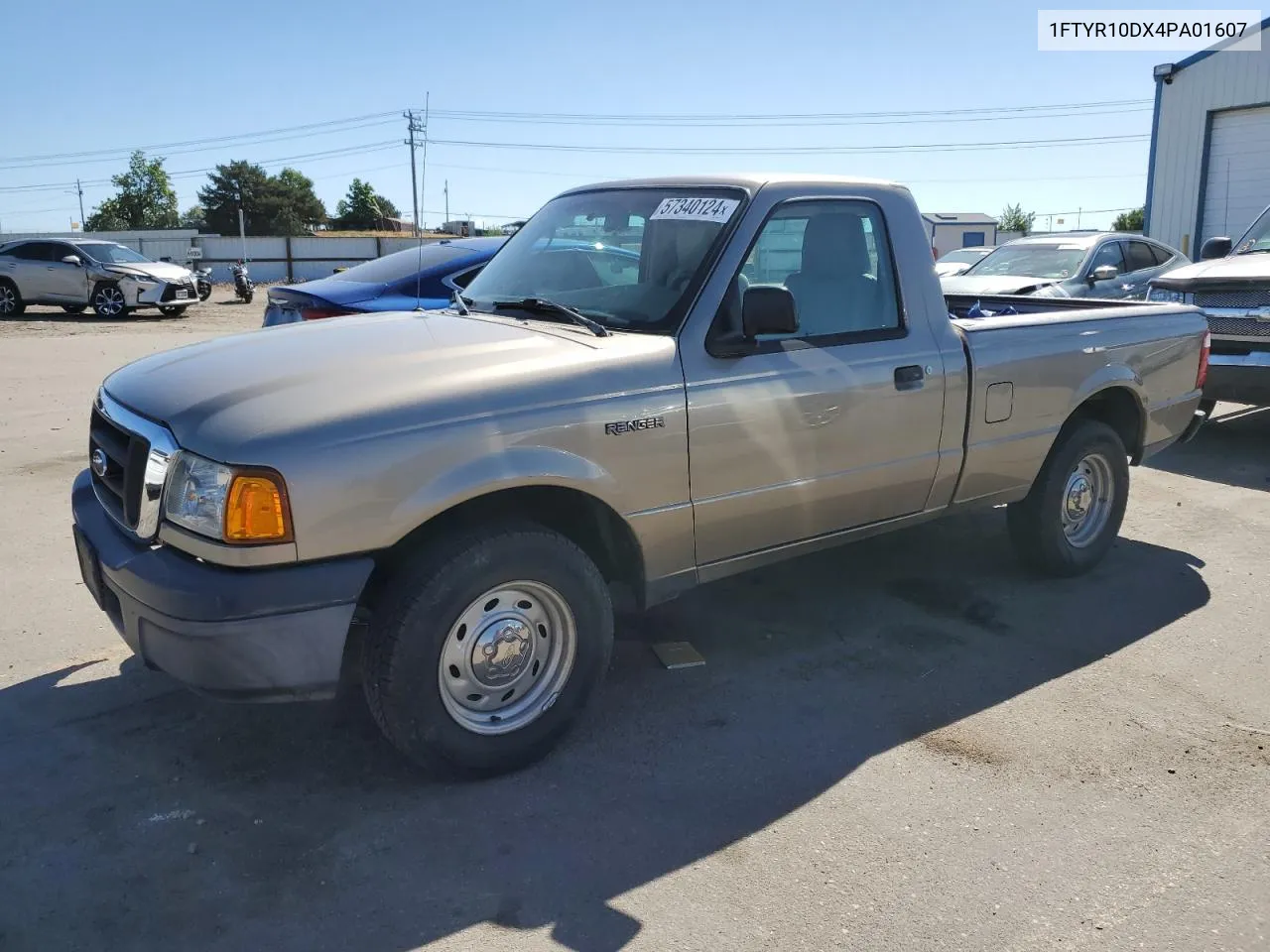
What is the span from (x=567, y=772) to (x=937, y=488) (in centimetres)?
219

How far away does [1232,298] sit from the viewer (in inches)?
342

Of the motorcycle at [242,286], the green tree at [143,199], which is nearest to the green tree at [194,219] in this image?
the green tree at [143,199]

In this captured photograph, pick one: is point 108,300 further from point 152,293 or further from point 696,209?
point 696,209

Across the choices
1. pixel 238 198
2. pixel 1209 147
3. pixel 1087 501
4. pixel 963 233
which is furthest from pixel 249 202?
pixel 1087 501

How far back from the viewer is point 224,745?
3711mm

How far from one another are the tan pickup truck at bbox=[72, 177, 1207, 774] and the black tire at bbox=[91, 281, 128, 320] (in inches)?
779

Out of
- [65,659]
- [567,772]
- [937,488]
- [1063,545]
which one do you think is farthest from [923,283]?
[65,659]

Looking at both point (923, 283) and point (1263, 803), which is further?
point (923, 283)

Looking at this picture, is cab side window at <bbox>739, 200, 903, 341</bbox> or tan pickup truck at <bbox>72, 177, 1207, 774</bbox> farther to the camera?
cab side window at <bbox>739, 200, 903, 341</bbox>

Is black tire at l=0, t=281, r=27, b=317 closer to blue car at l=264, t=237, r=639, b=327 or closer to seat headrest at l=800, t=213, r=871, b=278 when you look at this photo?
Result: blue car at l=264, t=237, r=639, b=327

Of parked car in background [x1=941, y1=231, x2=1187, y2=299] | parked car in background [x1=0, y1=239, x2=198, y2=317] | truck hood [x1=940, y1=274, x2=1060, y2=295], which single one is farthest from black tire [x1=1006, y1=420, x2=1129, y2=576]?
parked car in background [x1=0, y1=239, x2=198, y2=317]

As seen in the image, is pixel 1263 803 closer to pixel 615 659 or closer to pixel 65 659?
pixel 615 659

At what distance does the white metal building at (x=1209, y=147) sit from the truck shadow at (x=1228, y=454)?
447 inches

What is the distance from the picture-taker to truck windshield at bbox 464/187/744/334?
3990 millimetres
